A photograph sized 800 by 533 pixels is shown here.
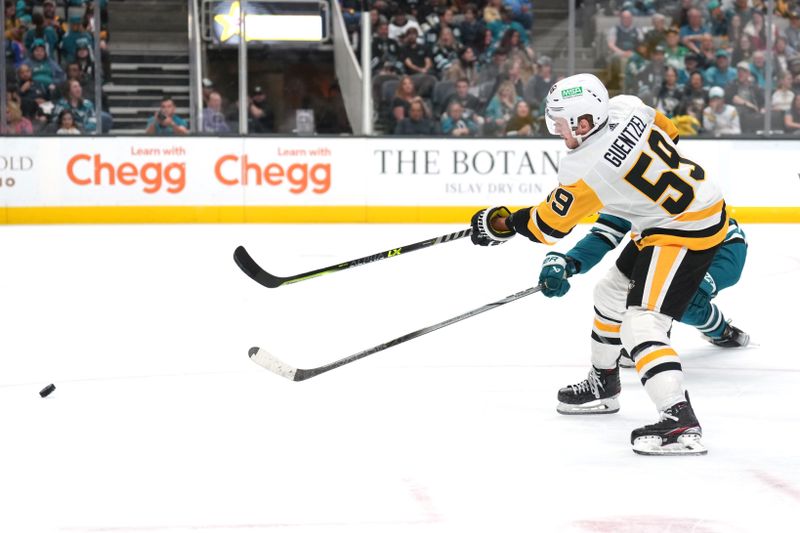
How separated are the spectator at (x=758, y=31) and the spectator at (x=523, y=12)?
1953 millimetres

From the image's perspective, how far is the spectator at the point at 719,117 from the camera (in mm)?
10906

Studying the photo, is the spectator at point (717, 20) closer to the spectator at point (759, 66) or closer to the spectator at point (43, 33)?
the spectator at point (759, 66)

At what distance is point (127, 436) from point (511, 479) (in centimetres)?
111

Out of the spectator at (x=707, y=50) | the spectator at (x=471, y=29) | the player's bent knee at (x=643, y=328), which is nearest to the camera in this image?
the player's bent knee at (x=643, y=328)

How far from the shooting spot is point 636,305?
129 inches

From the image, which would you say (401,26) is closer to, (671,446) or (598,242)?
(598,242)

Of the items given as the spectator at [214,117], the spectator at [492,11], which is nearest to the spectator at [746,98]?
the spectator at [492,11]

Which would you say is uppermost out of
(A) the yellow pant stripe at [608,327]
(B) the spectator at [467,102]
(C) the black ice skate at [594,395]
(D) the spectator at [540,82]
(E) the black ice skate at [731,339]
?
(D) the spectator at [540,82]

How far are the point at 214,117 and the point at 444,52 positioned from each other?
7.11ft

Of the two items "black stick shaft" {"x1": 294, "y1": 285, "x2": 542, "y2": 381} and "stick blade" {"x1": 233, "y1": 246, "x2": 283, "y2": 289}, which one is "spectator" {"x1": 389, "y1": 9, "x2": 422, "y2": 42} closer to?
"stick blade" {"x1": 233, "y1": 246, "x2": 283, "y2": 289}

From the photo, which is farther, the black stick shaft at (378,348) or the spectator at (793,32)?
the spectator at (793,32)

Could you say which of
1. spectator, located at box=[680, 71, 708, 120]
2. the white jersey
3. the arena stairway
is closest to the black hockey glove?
the white jersey

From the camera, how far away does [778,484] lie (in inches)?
111

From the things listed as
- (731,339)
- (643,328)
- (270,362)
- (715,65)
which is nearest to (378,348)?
(270,362)
